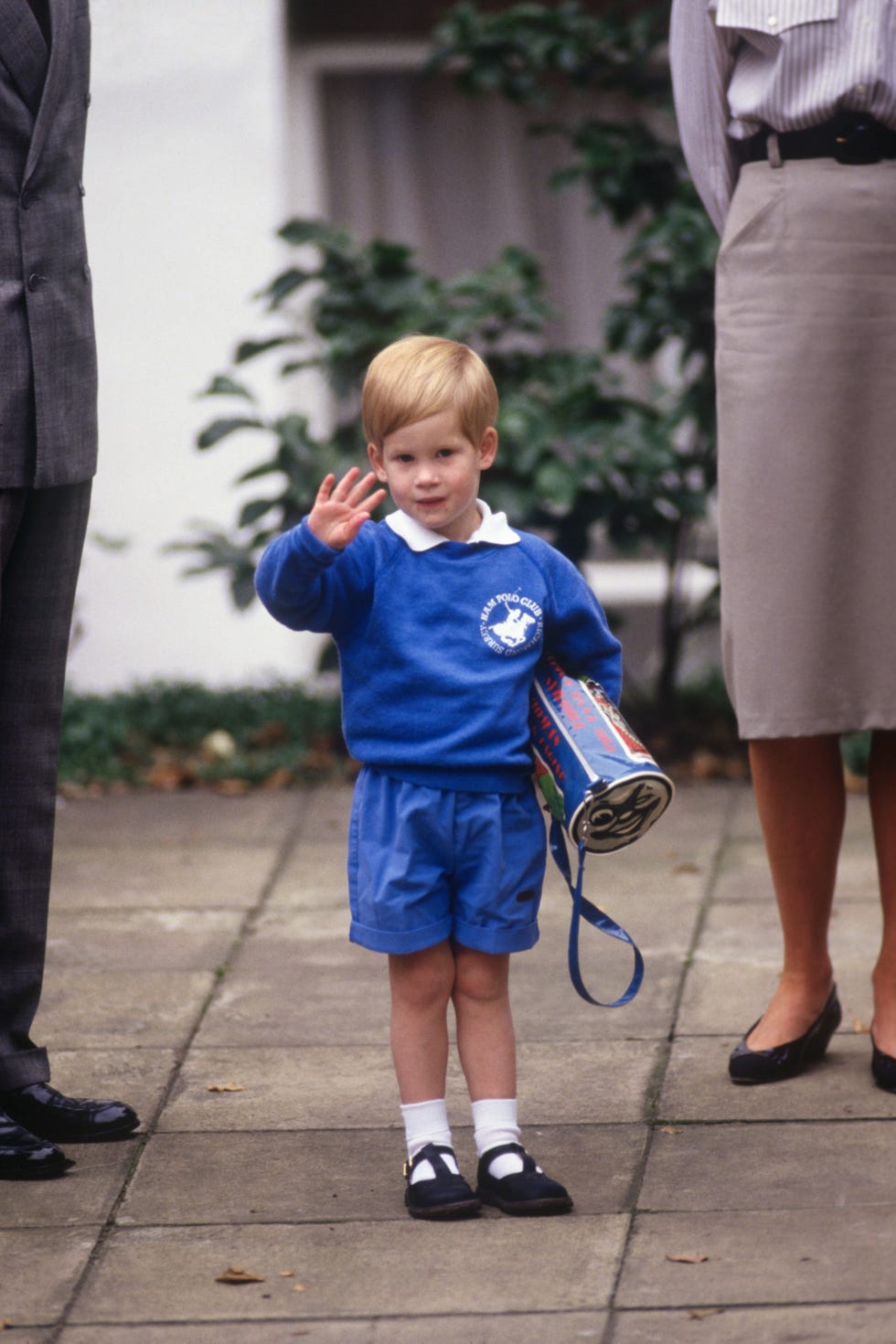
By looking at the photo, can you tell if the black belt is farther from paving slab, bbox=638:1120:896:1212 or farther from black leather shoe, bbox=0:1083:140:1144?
black leather shoe, bbox=0:1083:140:1144

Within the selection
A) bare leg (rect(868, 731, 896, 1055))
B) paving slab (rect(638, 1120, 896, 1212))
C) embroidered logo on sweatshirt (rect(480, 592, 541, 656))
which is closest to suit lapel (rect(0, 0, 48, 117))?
embroidered logo on sweatshirt (rect(480, 592, 541, 656))

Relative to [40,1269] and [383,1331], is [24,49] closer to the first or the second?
[40,1269]

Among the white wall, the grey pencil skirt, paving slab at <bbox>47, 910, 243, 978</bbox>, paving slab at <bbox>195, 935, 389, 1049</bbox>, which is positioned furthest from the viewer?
the white wall

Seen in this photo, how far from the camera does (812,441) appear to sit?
11.2 feet

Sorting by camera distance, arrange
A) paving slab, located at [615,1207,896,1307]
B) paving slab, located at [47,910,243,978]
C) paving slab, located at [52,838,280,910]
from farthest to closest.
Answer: paving slab, located at [52,838,280,910]
paving slab, located at [47,910,243,978]
paving slab, located at [615,1207,896,1307]

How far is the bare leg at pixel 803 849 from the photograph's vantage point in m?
3.59

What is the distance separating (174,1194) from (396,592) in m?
1.02

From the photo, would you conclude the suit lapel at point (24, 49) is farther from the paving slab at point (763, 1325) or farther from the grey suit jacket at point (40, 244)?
the paving slab at point (763, 1325)

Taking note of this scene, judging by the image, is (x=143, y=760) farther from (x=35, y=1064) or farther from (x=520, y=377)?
(x=35, y=1064)

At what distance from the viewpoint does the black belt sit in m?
3.36

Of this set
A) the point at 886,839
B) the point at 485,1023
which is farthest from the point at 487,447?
the point at 886,839

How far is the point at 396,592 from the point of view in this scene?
293cm

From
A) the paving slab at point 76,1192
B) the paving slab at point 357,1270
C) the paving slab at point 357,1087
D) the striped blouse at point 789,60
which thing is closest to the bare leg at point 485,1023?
the paving slab at point 357,1270

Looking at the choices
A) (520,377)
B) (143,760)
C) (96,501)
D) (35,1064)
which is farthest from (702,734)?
(35,1064)
